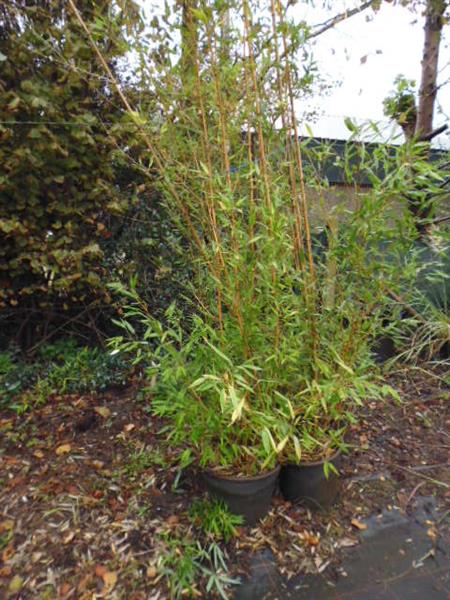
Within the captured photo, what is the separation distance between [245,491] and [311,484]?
286 mm

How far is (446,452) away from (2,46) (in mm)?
3147

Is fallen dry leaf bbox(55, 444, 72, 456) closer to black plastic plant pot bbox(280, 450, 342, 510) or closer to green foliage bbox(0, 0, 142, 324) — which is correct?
green foliage bbox(0, 0, 142, 324)

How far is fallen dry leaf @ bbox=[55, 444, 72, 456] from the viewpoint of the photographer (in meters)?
1.91

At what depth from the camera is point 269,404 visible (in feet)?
4.54

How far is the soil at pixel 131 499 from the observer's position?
4.32ft

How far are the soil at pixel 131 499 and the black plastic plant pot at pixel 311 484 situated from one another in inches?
1.8

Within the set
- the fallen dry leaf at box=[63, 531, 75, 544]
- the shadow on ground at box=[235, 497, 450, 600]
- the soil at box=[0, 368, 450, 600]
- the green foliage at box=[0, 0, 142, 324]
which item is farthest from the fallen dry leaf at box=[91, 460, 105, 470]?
the green foliage at box=[0, 0, 142, 324]

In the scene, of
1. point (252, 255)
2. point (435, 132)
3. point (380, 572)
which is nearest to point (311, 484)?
point (380, 572)

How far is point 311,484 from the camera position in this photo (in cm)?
151

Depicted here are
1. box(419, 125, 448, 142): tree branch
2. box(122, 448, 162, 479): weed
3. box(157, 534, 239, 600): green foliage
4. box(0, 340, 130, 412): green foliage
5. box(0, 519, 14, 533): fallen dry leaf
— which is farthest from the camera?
box(419, 125, 448, 142): tree branch

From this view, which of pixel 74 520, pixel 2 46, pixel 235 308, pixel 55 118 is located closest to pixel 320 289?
pixel 235 308

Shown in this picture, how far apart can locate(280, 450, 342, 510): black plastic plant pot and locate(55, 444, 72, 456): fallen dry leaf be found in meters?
1.05

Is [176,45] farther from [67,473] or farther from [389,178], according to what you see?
[67,473]

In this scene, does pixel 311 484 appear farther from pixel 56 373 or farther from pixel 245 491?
pixel 56 373
